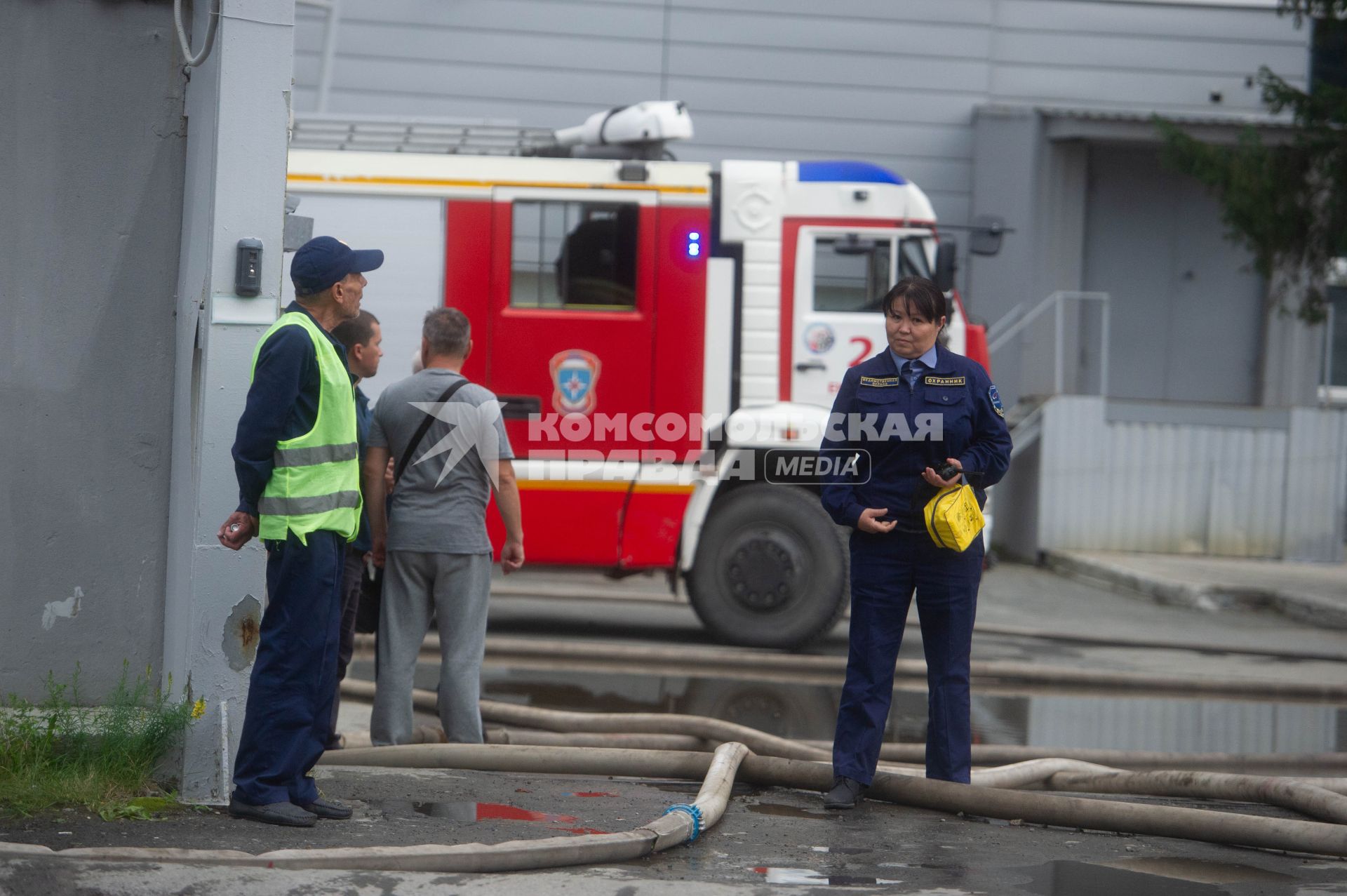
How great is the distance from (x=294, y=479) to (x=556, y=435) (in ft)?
16.1

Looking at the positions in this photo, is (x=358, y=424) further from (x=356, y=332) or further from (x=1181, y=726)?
(x=1181, y=726)

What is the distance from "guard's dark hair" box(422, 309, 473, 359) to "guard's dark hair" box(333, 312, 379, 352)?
0.24m

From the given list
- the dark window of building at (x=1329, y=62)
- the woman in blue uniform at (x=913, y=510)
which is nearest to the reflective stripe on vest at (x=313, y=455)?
the woman in blue uniform at (x=913, y=510)

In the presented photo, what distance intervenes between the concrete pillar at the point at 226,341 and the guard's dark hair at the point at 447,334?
143cm

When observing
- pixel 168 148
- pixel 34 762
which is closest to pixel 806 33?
pixel 168 148

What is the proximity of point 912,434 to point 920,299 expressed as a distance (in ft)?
1.59

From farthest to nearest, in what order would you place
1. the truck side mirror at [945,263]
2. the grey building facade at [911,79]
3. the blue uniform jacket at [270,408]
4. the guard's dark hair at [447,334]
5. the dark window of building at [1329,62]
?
the dark window of building at [1329,62]
the grey building facade at [911,79]
the truck side mirror at [945,263]
the guard's dark hair at [447,334]
the blue uniform jacket at [270,408]

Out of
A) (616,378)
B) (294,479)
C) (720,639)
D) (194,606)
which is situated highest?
(616,378)

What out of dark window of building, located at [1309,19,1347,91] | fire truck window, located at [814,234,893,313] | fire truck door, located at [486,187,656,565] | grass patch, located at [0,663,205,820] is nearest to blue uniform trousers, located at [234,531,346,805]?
grass patch, located at [0,663,205,820]

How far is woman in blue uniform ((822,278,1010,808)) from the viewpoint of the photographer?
507cm

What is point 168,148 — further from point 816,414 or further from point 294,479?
point 816,414

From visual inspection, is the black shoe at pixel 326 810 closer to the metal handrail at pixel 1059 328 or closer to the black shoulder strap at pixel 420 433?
the black shoulder strap at pixel 420 433

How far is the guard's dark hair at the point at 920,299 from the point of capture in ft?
16.8

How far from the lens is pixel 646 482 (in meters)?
9.14
